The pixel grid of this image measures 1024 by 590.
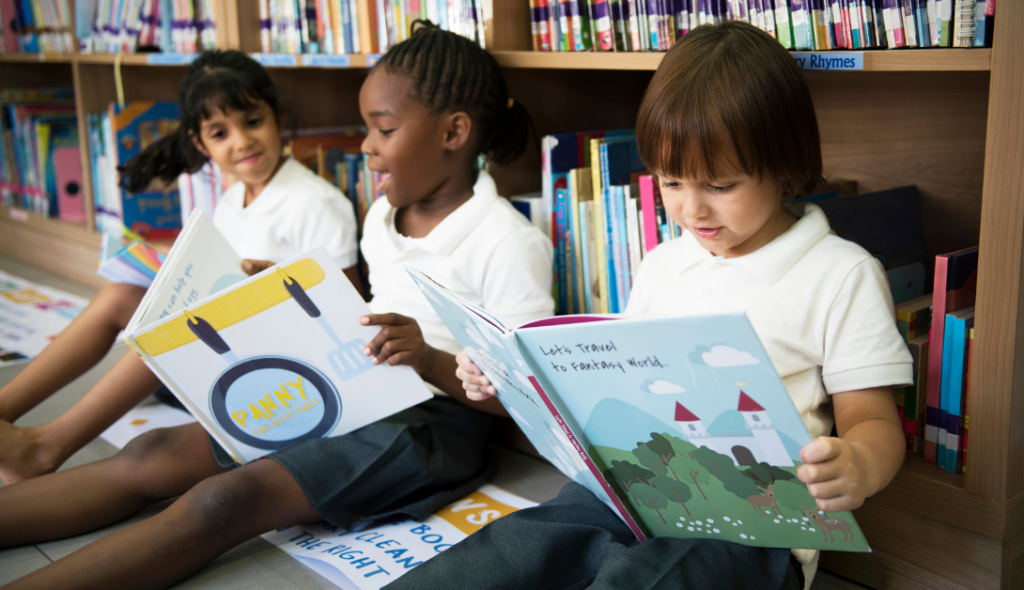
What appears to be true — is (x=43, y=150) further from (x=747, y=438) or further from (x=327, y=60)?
(x=747, y=438)

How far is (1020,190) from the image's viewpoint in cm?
68

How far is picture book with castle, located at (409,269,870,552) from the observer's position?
57 centimetres

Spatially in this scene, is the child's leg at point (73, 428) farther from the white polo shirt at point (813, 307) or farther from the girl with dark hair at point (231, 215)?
the white polo shirt at point (813, 307)

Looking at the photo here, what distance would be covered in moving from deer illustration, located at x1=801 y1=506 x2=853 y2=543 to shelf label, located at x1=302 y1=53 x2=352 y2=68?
3.43ft

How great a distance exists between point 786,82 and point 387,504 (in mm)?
671

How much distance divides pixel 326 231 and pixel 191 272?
1.12 ft

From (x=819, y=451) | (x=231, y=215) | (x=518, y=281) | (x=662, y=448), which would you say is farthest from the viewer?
(x=231, y=215)

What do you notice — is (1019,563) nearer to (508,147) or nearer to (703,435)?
(703,435)

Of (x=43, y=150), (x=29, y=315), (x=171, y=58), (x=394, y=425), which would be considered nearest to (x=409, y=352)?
(x=394, y=425)

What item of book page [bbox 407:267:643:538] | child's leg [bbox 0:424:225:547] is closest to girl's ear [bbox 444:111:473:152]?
book page [bbox 407:267:643:538]

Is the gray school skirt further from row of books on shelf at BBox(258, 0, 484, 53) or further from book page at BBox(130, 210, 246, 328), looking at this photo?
row of books on shelf at BBox(258, 0, 484, 53)

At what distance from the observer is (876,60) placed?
2.59 ft

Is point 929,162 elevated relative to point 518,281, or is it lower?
elevated

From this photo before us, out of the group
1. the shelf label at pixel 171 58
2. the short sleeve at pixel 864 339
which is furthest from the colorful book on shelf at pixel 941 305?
the shelf label at pixel 171 58
